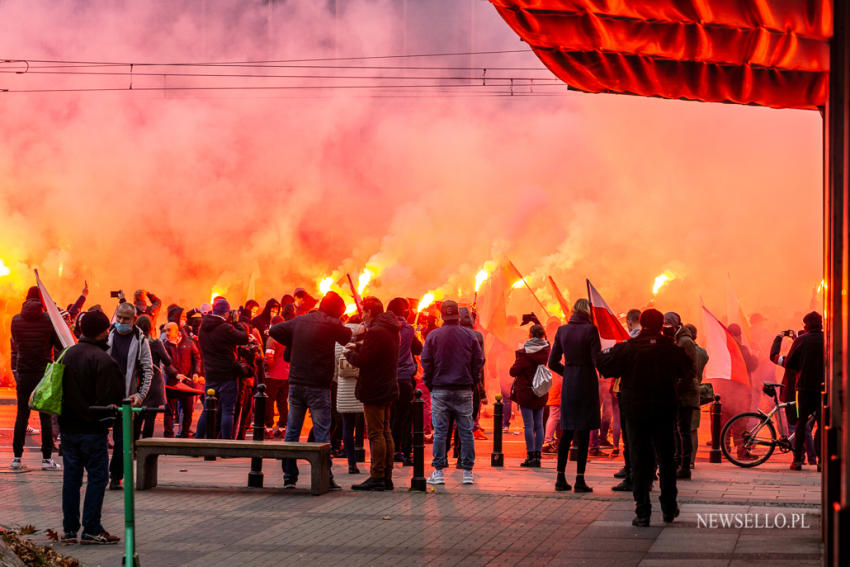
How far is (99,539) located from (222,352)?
18.6 feet

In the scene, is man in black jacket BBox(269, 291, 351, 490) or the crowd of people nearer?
the crowd of people

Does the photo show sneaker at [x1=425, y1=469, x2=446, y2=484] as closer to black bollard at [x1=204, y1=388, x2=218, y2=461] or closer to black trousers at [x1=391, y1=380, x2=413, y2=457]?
black trousers at [x1=391, y1=380, x2=413, y2=457]

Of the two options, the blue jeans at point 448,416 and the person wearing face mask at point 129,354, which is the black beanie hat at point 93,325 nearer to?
the person wearing face mask at point 129,354

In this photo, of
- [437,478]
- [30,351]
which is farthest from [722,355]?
[30,351]

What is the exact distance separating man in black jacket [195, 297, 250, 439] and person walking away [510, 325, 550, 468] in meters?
3.20

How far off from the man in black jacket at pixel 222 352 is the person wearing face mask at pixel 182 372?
1.42 metres

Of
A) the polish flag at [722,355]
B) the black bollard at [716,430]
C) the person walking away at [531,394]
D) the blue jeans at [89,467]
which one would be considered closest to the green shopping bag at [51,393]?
the blue jeans at [89,467]

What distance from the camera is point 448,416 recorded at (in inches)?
474

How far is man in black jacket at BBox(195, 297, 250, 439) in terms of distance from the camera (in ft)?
45.9

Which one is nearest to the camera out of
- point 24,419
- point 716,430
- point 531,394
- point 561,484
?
point 561,484

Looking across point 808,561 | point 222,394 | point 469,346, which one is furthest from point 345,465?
point 808,561

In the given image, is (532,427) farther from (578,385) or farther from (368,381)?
(368,381)

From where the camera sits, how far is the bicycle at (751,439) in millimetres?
14086

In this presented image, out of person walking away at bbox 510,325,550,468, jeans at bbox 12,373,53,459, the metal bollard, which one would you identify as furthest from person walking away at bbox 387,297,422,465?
jeans at bbox 12,373,53,459
